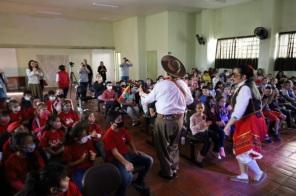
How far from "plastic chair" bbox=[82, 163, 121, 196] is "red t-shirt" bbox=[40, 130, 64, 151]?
1049 millimetres

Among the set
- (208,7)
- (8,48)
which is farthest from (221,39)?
(8,48)

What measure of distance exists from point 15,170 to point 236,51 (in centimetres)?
909

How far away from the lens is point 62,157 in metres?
2.32

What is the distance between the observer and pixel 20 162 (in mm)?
2059

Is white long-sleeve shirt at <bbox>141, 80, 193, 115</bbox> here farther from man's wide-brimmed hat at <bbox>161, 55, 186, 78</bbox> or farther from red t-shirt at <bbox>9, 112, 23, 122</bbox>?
red t-shirt at <bbox>9, 112, 23, 122</bbox>

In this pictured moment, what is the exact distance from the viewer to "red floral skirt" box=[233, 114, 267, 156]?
8.81 ft

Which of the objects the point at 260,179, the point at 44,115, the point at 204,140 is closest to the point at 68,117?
the point at 44,115

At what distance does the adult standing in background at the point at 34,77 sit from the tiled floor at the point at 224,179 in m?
4.29

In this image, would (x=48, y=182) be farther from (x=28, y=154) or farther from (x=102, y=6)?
(x=102, y=6)

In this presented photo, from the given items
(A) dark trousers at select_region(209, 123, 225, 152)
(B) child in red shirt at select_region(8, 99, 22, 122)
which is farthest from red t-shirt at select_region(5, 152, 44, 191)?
(A) dark trousers at select_region(209, 123, 225, 152)

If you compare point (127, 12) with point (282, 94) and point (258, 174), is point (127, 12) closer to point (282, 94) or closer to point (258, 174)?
point (282, 94)

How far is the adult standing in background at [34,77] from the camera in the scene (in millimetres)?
6359

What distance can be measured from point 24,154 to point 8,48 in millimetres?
11168

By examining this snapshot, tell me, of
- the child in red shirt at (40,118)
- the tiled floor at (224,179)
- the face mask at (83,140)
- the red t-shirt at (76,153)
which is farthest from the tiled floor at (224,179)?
the child in red shirt at (40,118)
